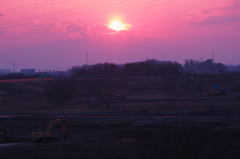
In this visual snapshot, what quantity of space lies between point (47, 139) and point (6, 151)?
4806mm

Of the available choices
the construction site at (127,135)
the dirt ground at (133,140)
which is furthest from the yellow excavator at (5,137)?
the dirt ground at (133,140)

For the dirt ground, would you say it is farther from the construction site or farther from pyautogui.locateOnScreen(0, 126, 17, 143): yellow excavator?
pyautogui.locateOnScreen(0, 126, 17, 143): yellow excavator

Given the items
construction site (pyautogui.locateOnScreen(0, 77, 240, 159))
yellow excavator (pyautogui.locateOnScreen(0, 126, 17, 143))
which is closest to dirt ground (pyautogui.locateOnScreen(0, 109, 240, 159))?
construction site (pyautogui.locateOnScreen(0, 77, 240, 159))

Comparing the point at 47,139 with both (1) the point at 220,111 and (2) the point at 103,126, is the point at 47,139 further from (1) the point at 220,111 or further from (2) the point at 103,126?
(1) the point at 220,111

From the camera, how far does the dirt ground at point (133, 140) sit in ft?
34.3

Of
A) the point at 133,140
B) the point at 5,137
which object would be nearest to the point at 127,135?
the point at 133,140

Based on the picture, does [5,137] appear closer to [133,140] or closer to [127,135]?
[127,135]

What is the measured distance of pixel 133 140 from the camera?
26172 millimetres

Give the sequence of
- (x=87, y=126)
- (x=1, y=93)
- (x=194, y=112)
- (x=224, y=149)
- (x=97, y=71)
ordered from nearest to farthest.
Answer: (x=224, y=149), (x=87, y=126), (x=194, y=112), (x=1, y=93), (x=97, y=71)

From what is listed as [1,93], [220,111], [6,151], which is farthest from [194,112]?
[1,93]

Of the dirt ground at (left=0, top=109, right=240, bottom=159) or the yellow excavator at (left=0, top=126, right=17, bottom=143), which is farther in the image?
the yellow excavator at (left=0, top=126, right=17, bottom=143)

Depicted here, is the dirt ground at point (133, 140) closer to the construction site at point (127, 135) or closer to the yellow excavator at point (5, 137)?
the construction site at point (127, 135)

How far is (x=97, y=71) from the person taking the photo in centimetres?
16750

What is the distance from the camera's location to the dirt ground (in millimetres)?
10469
